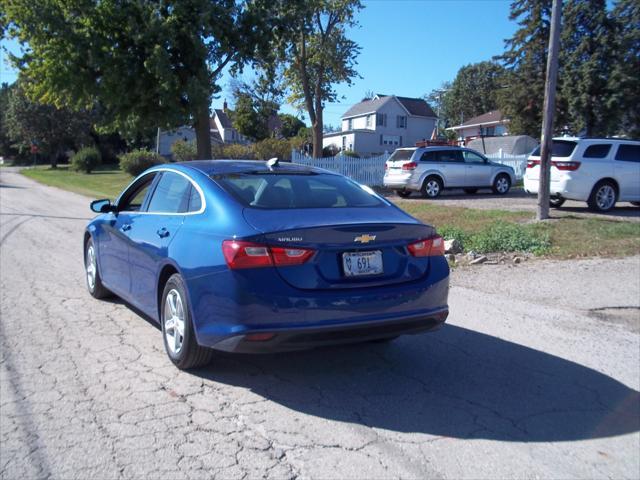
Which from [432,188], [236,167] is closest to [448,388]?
[236,167]

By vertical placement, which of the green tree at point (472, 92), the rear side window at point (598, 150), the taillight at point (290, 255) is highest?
the green tree at point (472, 92)

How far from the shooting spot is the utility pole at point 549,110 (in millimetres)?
11898

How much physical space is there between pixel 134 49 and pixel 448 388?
19.1 metres

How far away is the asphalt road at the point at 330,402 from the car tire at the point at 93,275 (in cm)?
23

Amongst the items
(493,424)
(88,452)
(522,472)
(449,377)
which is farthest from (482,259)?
(88,452)

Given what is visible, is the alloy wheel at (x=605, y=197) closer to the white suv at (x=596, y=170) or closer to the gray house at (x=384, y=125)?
the white suv at (x=596, y=170)

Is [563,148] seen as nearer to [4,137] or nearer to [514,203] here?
[514,203]

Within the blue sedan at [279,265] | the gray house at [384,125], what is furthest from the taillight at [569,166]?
the gray house at [384,125]

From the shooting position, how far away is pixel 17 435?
3.65m

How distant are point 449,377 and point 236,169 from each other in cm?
252

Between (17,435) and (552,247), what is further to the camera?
(552,247)

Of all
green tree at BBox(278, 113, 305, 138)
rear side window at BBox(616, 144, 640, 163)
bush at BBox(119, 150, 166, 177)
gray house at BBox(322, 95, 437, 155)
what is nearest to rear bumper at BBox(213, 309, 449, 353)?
rear side window at BBox(616, 144, 640, 163)

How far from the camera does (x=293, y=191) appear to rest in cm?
487

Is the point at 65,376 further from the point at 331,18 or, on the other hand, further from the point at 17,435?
the point at 331,18
